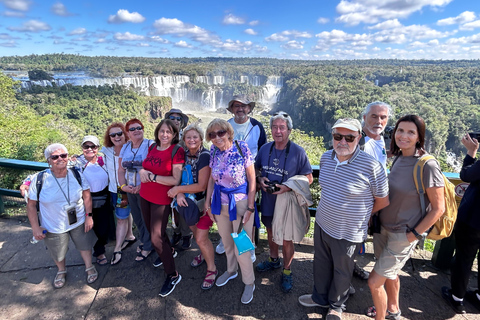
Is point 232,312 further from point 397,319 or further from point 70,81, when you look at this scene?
point 70,81

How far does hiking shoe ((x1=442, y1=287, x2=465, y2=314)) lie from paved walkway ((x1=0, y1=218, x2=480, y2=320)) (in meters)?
0.05

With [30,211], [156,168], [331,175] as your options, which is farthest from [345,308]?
[30,211]

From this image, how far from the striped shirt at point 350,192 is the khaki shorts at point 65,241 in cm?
243

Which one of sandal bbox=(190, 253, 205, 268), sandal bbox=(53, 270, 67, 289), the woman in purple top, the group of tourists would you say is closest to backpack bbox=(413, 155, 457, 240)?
the group of tourists

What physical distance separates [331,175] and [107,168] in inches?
95.4

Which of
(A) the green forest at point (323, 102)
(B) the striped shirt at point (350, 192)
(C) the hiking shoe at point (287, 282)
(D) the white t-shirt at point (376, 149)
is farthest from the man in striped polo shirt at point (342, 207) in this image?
(A) the green forest at point (323, 102)

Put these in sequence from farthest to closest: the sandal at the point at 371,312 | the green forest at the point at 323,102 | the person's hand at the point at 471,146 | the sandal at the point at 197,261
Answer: the green forest at the point at 323,102 < the sandal at the point at 197,261 < the sandal at the point at 371,312 < the person's hand at the point at 471,146

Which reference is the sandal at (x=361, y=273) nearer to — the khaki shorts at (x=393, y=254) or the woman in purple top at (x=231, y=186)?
the khaki shorts at (x=393, y=254)

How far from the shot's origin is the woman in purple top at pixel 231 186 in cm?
236

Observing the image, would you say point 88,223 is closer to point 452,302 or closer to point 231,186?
point 231,186

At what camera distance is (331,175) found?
2104mm

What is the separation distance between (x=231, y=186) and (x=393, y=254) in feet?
4.56

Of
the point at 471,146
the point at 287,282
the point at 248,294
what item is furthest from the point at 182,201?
the point at 471,146

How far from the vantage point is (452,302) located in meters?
2.37
